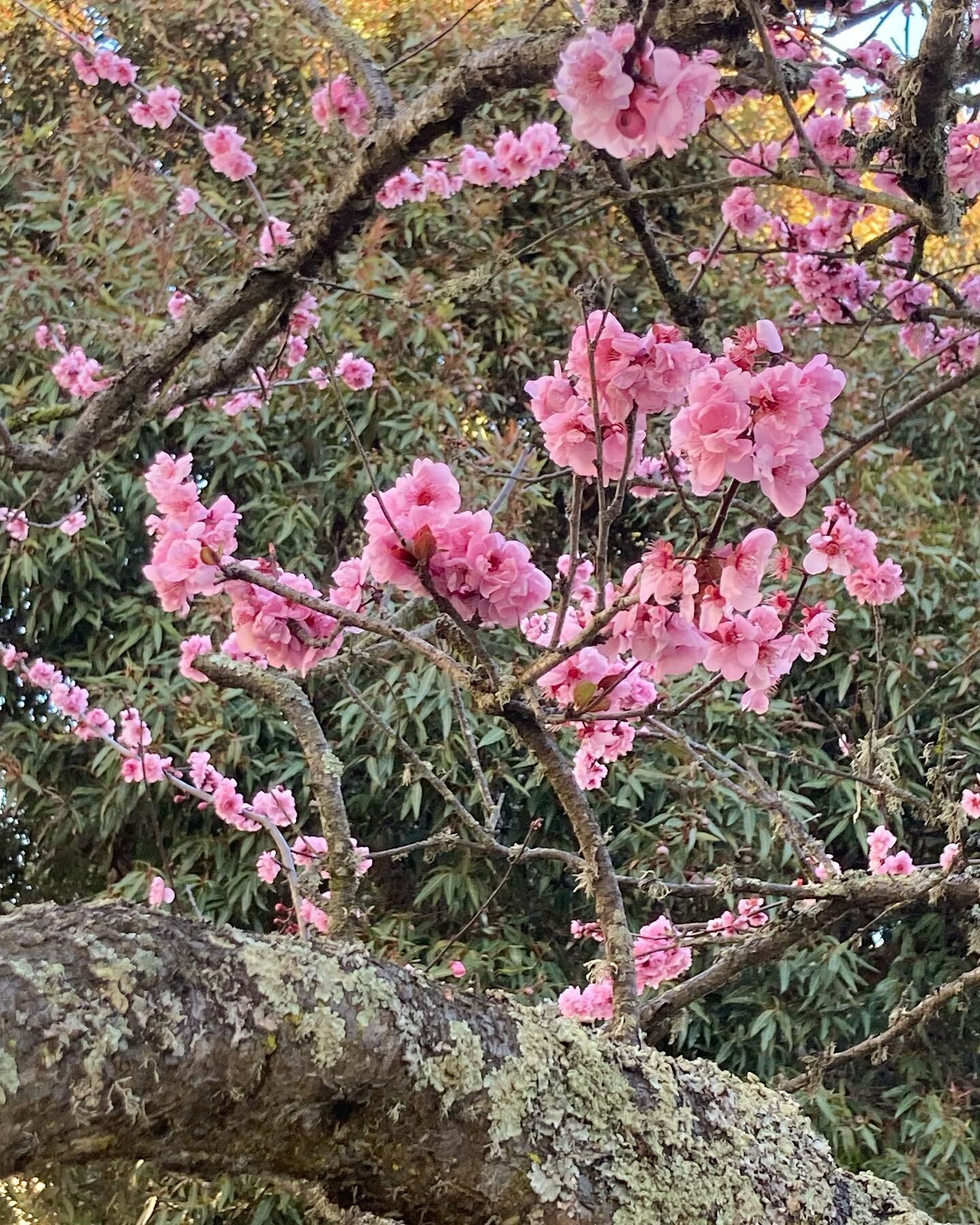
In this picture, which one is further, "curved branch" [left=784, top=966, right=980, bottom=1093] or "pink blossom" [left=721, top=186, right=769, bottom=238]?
"pink blossom" [left=721, top=186, right=769, bottom=238]

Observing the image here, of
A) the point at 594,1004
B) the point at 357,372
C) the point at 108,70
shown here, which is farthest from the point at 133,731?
the point at 108,70

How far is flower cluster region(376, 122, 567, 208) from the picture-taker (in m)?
1.65

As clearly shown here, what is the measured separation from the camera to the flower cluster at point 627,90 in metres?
0.62

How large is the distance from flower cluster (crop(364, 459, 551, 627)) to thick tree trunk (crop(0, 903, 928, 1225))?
25 centimetres

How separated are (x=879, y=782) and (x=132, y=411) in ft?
3.25

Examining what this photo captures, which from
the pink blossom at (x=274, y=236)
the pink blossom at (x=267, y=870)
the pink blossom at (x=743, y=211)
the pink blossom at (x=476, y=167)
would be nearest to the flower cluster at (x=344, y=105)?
the pink blossom at (x=274, y=236)

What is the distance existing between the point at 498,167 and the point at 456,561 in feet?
4.35

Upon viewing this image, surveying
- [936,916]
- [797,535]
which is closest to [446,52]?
[797,535]

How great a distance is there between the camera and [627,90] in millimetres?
Answer: 621

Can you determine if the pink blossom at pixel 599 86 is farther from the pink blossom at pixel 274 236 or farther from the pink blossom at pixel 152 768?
the pink blossom at pixel 152 768

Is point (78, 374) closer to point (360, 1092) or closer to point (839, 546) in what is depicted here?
point (839, 546)

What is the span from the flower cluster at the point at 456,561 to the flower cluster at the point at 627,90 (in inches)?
10.2

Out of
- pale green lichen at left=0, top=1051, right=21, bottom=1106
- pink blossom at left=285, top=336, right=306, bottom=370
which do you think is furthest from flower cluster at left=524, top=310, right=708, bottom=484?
pink blossom at left=285, top=336, right=306, bottom=370

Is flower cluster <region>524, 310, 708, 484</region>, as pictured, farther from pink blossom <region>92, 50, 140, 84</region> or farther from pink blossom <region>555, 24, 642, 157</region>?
pink blossom <region>92, 50, 140, 84</region>
